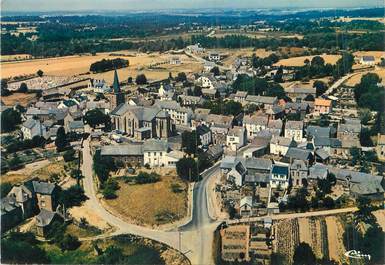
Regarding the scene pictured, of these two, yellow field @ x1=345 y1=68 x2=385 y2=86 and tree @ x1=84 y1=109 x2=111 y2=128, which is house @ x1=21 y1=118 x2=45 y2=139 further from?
yellow field @ x1=345 y1=68 x2=385 y2=86

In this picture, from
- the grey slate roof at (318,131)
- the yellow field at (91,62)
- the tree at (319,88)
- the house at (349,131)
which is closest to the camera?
the grey slate roof at (318,131)

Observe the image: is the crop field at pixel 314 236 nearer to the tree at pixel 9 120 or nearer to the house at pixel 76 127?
the house at pixel 76 127

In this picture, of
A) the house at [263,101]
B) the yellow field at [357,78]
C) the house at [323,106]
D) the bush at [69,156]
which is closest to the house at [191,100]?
the house at [263,101]

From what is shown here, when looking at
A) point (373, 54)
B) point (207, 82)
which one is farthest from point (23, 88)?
point (373, 54)

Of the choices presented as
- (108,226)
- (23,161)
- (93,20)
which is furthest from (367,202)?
(93,20)

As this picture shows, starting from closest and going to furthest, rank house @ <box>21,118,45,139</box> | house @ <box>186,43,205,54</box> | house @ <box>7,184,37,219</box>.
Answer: house @ <box>7,184,37,219</box> < house @ <box>21,118,45,139</box> < house @ <box>186,43,205,54</box>

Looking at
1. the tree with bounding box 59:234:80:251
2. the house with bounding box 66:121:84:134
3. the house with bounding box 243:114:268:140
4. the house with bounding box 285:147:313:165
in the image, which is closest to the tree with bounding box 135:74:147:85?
the house with bounding box 66:121:84:134

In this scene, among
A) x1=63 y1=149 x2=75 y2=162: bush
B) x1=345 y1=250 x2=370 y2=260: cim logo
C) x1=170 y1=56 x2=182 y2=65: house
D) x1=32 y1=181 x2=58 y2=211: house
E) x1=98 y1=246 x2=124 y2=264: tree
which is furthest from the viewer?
x1=170 y1=56 x2=182 y2=65: house
